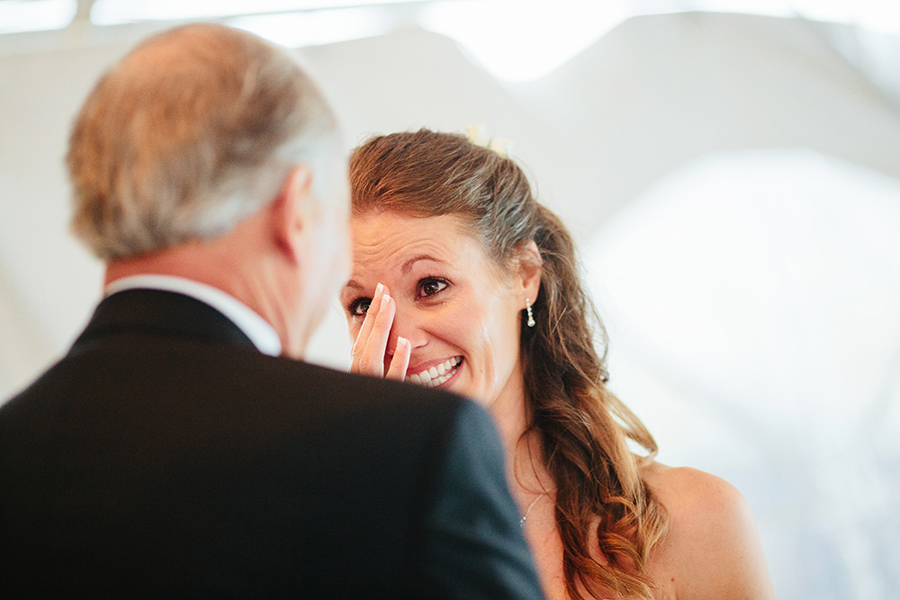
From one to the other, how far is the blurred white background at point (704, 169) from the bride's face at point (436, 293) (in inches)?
70.0

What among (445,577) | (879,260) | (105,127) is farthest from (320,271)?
(879,260)

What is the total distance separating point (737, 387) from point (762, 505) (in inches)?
21.9

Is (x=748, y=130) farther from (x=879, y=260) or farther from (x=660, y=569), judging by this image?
(x=660, y=569)

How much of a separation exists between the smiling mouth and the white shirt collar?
916 mm

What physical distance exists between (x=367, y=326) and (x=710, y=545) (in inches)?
34.9

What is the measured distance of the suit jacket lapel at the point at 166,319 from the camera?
28.6 inches

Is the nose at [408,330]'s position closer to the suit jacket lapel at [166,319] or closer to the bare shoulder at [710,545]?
the bare shoulder at [710,545]

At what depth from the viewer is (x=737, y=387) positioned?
11.7 ft

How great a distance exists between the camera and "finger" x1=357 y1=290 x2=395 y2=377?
1600 millimetres

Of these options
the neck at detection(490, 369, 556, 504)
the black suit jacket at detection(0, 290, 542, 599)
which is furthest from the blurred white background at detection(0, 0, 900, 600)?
the black suit jacket at detection(0, 290, 542, 599)

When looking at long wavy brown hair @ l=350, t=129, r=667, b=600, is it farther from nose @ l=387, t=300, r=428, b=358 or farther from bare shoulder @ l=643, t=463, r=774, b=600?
nose @ l=387, t=300, r=428, b=358

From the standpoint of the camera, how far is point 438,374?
5.50 ft

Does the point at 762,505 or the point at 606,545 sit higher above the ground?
the point at 606,545

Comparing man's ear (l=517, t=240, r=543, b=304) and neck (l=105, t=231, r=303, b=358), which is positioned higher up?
neck (l=105, t=231, r=303, b=358)
